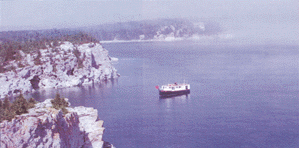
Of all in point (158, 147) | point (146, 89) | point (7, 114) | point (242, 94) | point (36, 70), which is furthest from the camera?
point (36, 70)

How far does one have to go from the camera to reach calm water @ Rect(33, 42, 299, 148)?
52125mm

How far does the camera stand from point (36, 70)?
98188mm

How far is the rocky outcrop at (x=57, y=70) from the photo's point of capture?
298 ft

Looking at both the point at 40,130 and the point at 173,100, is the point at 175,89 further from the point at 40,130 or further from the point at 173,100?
the point at 40,130

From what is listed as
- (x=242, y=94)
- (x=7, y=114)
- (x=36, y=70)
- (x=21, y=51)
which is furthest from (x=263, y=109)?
(x=21, y=51)

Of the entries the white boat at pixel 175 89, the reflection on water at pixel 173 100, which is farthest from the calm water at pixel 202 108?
the white boat at pixel 175 89

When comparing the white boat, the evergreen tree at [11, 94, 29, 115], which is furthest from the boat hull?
the evergreen tree at [11, 94, 29, 115]

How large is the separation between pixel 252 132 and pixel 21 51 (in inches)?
3041

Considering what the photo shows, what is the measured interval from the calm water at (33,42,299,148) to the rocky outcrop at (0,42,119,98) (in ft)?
20.1

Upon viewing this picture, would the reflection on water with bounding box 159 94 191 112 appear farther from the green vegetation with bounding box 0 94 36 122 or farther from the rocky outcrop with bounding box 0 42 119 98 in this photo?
the green vegetation with bounding box 0 94 36 122

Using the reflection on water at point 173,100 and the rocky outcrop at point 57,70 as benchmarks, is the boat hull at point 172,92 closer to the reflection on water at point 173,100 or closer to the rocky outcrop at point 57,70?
the reflection on water at point 173,100

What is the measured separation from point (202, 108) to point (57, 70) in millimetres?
52534

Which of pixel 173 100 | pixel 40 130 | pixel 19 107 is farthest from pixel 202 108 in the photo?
pixel 19 107

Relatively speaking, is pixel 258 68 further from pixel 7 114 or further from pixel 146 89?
pixel 7 114
